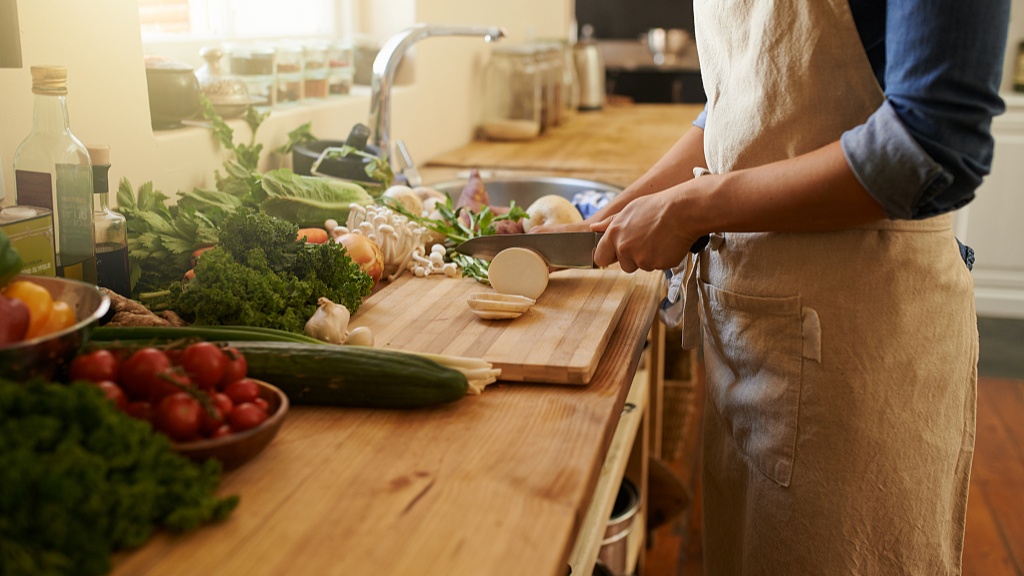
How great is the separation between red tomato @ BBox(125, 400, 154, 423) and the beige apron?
0.74 meters

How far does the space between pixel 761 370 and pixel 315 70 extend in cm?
140

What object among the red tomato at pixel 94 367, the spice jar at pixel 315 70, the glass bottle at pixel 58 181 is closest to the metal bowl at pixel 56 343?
the red tomato at pixel 94 367

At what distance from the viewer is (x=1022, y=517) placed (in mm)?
2654

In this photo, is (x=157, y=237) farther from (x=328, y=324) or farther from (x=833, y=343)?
(x=833, y=343)

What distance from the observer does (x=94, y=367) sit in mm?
768

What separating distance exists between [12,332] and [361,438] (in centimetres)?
31

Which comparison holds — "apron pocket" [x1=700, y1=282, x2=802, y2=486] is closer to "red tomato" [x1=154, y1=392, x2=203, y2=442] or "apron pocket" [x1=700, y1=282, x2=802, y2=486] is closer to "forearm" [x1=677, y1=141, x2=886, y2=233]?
"forearm" [x1=677, y1=141, x2=886, y2=233]

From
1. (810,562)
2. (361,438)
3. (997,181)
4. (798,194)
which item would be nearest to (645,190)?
(798,194)

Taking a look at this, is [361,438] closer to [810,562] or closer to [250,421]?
[250,421]

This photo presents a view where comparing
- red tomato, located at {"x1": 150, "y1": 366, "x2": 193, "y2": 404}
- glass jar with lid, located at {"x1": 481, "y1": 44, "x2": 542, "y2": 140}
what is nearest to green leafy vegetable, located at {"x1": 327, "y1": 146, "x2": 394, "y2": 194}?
red tomato, located at {"x1": 150, "y1": 366, "x2": 193, "y2": 404}

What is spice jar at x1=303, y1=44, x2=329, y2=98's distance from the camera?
2.13 metres

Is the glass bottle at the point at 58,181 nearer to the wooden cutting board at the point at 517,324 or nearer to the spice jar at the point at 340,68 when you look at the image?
the wooden cutting board at the point at 517,324

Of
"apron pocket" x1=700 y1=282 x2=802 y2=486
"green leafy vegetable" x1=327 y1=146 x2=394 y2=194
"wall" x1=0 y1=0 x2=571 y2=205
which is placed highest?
"wall" x1=0 y1=0 x2=571 y2=205

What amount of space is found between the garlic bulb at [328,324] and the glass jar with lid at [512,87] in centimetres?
213
